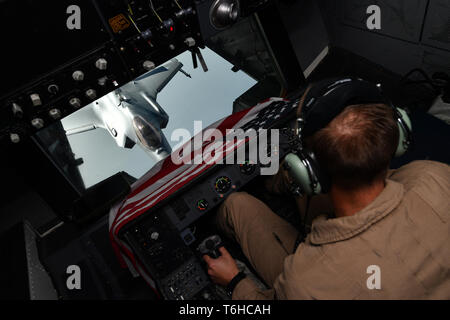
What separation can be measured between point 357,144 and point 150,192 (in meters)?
1.16

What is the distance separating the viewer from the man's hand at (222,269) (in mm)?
1293

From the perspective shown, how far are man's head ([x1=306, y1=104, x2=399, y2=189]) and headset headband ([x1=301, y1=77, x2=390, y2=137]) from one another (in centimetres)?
2

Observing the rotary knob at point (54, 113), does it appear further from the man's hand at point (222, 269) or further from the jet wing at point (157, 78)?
the man's hand at point (222, 269)

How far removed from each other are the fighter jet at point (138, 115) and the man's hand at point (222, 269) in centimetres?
122

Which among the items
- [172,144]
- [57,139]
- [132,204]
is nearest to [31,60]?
[57,139]

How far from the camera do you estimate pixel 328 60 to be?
10.1 ft

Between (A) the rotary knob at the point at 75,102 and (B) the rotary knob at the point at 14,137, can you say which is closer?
(B) the rotary knob at the point at 14,137

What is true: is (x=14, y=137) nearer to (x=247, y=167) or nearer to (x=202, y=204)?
(x=202, y=204)

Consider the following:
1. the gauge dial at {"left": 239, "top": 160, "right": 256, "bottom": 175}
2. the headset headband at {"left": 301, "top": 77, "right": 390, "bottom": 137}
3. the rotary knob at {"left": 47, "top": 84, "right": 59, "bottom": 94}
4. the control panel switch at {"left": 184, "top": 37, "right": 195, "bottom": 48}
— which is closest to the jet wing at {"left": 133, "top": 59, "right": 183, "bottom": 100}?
the control panel switch at {"left": 184, "top": 37, "right": 195, "bottom": 48}

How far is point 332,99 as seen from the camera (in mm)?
846

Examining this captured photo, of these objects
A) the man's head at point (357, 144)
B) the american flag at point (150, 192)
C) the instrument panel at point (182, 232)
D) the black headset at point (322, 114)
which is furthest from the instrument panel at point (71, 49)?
the man's head at point (357, 144)

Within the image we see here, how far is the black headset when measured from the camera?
0.84 meters

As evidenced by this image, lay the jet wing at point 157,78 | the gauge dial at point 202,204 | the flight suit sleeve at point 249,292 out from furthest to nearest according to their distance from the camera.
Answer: the jet wing at point 157,78
the gauge dial at point 202,204
the flight suit sleeve at point 249,292

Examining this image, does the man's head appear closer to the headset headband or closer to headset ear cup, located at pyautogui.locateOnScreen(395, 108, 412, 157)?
the headset headband
